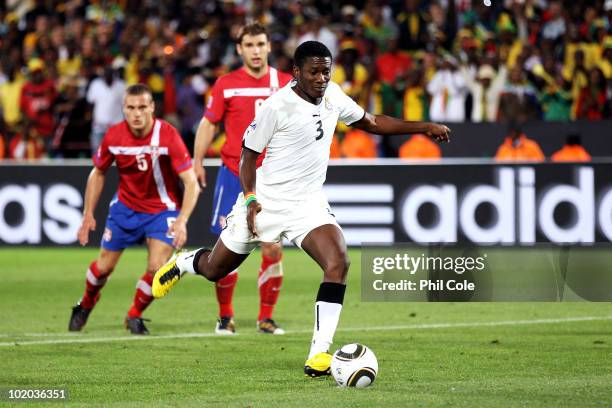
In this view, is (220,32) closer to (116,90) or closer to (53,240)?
(116,90)

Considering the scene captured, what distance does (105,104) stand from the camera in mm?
21766

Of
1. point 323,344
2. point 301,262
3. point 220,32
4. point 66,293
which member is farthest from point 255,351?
point 220,32

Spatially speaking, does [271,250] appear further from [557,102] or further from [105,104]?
[105,104]

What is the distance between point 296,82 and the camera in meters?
8.48

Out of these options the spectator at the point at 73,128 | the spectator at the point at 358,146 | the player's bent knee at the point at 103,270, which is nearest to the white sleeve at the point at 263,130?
the player's bent knee at the point at 103,270

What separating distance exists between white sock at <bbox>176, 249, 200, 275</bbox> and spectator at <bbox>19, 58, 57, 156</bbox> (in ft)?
43.3

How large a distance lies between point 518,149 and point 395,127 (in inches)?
435

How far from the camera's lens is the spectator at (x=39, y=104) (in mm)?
22484

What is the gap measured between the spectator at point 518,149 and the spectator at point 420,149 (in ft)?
3.73

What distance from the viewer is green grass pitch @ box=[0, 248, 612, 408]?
7574 millimetres

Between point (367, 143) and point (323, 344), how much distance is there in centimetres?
1289

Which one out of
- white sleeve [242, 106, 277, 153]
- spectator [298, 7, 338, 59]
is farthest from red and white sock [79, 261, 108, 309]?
spectator [298, 7, 338, 59]

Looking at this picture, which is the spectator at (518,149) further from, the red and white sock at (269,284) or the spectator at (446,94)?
the red and white sock at (269,284)

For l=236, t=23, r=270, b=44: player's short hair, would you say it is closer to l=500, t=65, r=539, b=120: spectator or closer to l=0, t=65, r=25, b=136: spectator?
l=500, t=65, r=539, b=120: spectator
